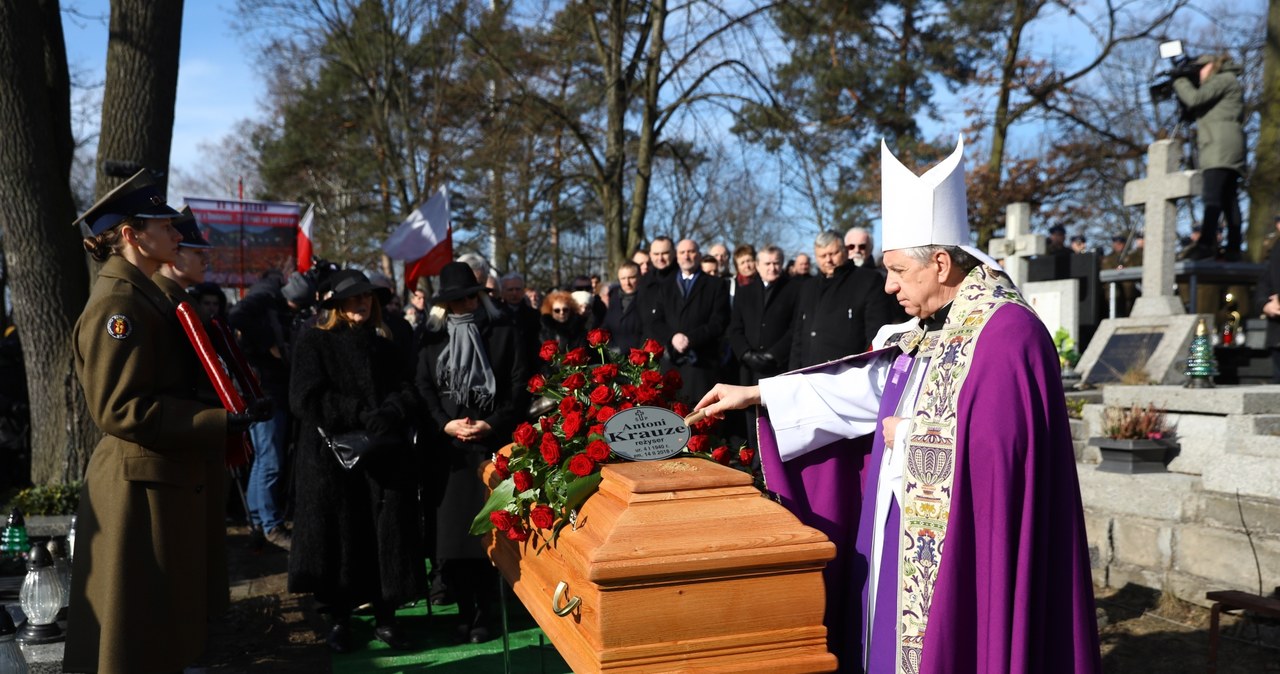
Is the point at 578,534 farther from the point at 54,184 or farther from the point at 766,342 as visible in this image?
the point at 54,184

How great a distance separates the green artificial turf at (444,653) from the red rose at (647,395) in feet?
6.54

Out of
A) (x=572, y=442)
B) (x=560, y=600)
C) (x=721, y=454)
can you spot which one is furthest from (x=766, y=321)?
(x=560, y=600)

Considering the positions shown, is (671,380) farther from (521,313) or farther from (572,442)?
(521,313)

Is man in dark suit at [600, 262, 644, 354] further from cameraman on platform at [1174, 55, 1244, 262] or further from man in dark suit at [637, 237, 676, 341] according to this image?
cameraman on platform at [1174, 55, 1244, 262]

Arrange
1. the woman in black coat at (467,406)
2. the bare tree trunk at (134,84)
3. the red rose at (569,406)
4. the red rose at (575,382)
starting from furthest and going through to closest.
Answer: the bare tree trunk at (134,84)
the woman in black coat at (467,406)
the red rose at (575,382)
the red rose at (569,406)

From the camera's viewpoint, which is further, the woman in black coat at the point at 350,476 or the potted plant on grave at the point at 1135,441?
the potted plant on grave at the point at 1135,441

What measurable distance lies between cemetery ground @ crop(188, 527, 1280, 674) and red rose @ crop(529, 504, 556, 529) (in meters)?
1.94

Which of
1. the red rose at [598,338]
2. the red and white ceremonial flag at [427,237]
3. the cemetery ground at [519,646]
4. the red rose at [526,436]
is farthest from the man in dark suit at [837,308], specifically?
the red and white ceremonial flag at [427,237]

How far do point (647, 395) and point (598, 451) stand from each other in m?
0.43

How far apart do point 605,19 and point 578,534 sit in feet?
45.8

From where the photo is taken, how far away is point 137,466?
336 centimetres

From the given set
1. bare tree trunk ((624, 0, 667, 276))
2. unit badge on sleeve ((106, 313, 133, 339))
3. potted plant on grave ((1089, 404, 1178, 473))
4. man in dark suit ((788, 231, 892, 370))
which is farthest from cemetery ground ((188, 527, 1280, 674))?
bare tree trunk ((624, 0, 667, 276))

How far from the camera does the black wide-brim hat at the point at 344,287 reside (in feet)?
16.8

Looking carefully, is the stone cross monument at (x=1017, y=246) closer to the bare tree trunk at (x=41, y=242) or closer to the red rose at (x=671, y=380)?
the bare tree trunk at (x=41, y=242)
